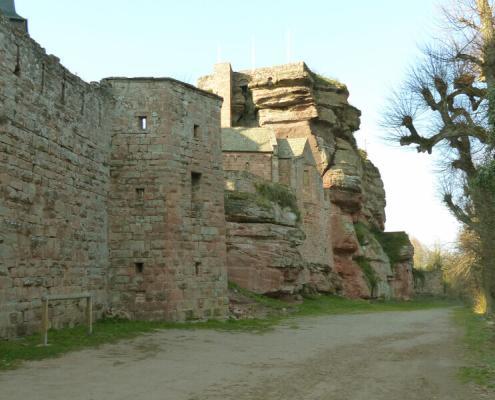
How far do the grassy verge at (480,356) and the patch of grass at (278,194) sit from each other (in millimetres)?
10575

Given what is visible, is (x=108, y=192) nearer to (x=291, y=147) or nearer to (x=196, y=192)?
(x=196, y=192)

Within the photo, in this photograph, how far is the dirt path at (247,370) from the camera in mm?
7598

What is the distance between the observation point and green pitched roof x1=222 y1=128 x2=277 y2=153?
36562mm

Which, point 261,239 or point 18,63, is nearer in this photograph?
point 18,63

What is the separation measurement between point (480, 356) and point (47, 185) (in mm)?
10140

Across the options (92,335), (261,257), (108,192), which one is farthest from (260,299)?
(92,335)

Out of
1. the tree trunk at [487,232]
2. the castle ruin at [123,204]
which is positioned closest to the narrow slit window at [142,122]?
the castle ruin at [123,204]

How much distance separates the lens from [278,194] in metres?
26.2

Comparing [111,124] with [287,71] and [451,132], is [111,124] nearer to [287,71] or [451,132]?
[451,132]

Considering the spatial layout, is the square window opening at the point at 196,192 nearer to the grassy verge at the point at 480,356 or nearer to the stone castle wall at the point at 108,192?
the stone castle wall at the point at 108,192

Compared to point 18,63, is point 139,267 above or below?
below

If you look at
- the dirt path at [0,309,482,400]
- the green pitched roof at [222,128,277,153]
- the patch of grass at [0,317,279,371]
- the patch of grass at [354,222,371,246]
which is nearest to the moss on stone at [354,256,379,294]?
the patch of grass at [354,222,371,246]

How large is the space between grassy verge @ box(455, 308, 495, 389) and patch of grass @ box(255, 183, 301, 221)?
10.6 meters

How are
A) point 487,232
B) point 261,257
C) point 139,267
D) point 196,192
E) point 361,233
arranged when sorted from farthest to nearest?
point 361,233 < point 261,257 < point 487,232 < point 196,192 < point 139,267
